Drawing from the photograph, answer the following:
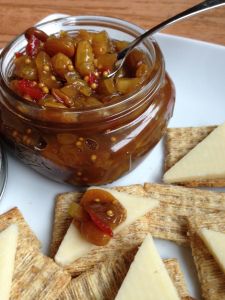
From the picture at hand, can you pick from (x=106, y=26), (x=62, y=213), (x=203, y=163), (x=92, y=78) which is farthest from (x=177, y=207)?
(x=106, y=26)

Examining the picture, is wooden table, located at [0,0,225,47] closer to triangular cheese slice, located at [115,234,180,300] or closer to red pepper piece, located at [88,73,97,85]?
red pepper piece, located at [88,73,97,85]

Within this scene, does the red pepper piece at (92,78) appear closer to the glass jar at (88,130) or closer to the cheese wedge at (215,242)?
the glass jar at (88,130)

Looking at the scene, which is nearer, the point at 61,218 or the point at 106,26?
the point at 61,218

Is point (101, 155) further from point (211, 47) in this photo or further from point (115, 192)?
point (211, 47)

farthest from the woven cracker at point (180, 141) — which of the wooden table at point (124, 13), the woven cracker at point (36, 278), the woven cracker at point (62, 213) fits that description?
the wooden table at point (124, 13)

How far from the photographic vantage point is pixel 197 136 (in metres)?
2.25

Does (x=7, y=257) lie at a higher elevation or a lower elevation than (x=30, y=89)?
lower

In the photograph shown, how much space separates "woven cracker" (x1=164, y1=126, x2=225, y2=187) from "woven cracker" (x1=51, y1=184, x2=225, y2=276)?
10 centimetres

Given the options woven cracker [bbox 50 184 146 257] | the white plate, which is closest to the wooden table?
the white plate

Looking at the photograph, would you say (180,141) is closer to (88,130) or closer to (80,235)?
(88,130)

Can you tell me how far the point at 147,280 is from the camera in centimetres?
174

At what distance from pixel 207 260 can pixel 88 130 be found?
0.68 m

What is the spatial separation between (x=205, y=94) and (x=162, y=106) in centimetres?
53

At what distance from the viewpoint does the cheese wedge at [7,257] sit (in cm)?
173
